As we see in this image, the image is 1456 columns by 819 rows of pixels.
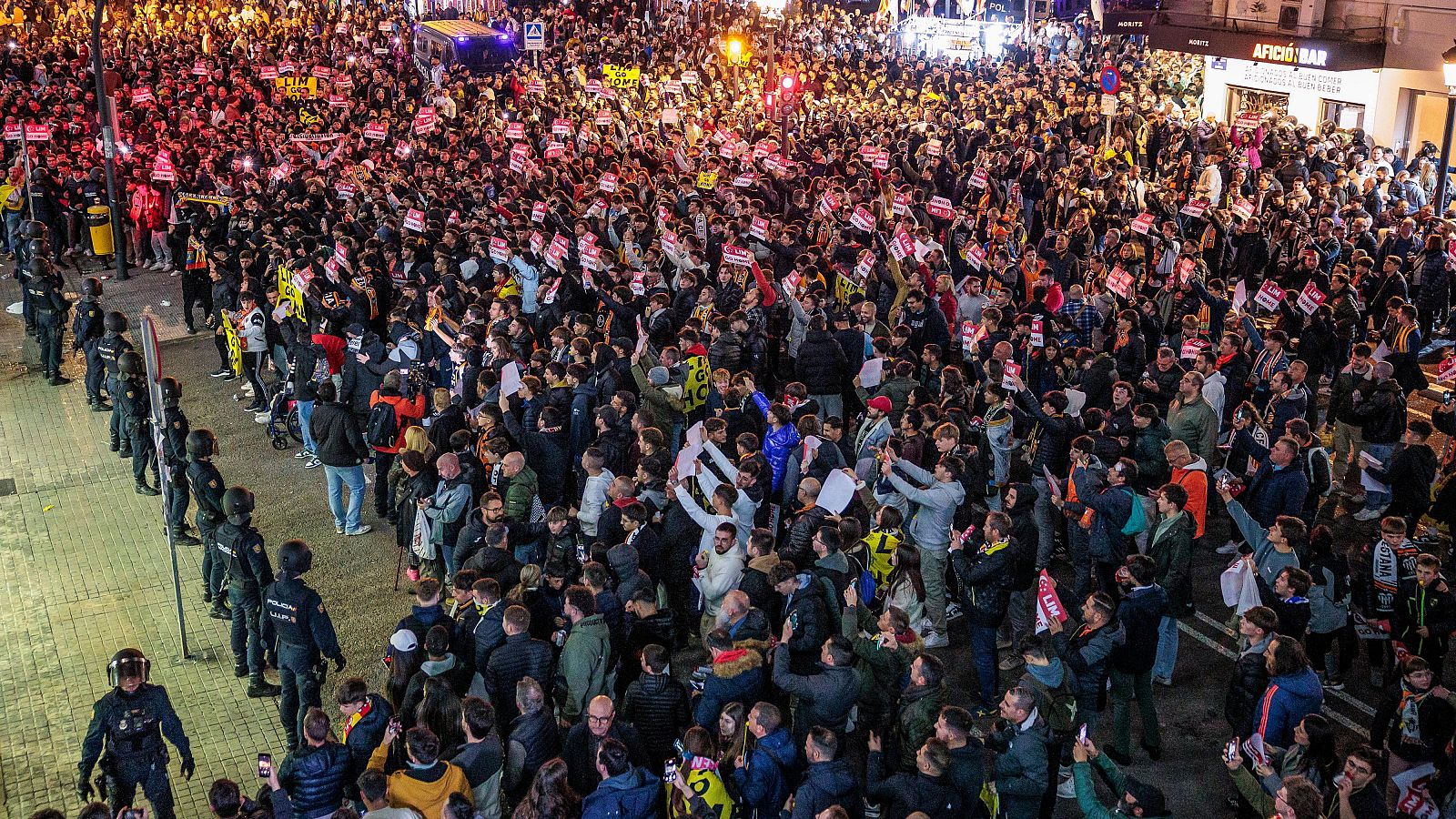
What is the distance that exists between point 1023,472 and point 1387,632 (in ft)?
9.29

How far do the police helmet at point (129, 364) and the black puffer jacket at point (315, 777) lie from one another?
819 centimetres

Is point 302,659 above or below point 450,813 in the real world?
below

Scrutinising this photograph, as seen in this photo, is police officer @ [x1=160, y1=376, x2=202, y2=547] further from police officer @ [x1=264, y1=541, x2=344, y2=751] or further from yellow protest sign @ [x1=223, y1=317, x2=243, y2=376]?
police officer @ [x1=264, y1=541, x2=344, y2=751]

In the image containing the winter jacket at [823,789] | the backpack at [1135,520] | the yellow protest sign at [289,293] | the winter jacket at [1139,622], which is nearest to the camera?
the winter jacket at [823,789]

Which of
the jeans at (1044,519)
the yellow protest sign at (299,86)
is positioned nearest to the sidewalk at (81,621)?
the jeans at (1044,519)

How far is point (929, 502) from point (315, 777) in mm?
4768

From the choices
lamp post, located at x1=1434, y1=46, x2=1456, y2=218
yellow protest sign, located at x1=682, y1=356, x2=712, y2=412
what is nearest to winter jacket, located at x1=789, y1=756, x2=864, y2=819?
yellow protest sign, located at x1=682, y1=356, x2=712, y2=412

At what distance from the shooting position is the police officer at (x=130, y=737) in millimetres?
8352

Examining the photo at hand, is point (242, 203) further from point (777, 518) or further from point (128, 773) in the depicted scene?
point (128, 773)

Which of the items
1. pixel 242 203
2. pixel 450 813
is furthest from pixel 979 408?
pixel 242 203

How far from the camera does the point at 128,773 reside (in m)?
8.46

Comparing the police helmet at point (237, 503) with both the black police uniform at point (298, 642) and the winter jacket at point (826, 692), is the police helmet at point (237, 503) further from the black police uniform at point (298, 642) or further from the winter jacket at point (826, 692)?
the winter jacket at point (826, 692)

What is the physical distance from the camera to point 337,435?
1259 cm

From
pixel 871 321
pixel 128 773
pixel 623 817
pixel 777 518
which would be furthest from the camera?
pixel 871 321
